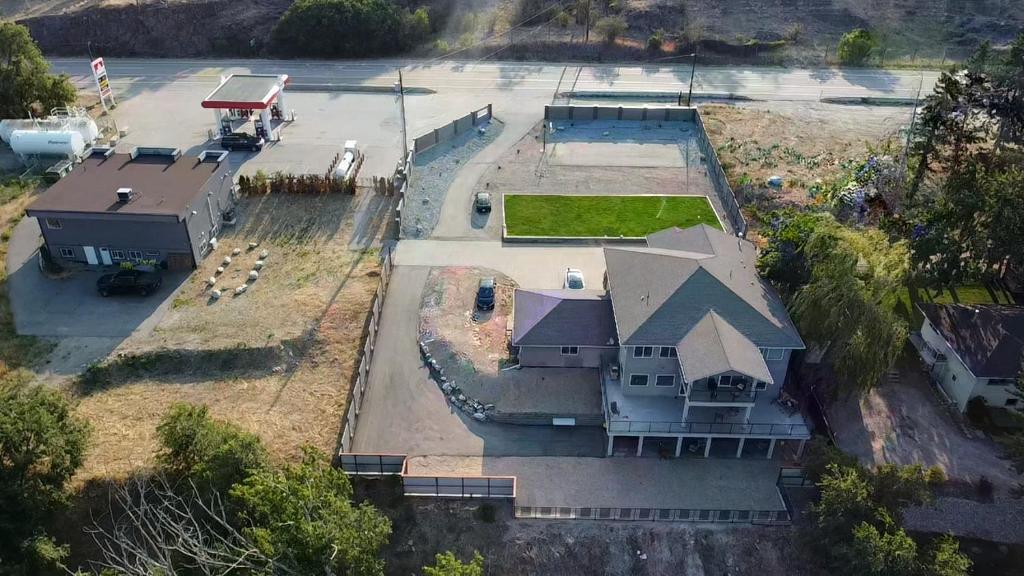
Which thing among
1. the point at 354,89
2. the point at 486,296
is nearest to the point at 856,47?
the point at 354,89

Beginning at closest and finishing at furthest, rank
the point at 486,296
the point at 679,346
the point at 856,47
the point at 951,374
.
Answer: the point at 679,346
the point at 951,374
the point at 486,296
the point at 856,47

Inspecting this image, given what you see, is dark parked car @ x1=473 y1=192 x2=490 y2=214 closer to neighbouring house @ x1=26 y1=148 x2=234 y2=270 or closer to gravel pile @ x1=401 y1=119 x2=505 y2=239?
gravel pile @ x1=401 y1=119 x2=505 y2=239

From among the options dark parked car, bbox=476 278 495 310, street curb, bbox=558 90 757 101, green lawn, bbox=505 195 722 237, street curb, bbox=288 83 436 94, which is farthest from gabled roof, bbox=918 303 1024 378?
street curb, bbox=288 83 436 94

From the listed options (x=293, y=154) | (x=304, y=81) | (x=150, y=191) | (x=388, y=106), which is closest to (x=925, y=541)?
(x=150, y=191)

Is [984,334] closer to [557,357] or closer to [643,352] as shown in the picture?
[643,352]

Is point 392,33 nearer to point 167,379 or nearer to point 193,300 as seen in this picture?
point 193,300

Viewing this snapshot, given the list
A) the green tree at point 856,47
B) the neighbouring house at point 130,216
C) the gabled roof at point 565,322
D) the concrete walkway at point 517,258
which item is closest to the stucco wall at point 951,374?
the gabled roof at point 565,322

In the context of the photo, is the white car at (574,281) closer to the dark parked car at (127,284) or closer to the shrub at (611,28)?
the dark parked car at (127,284)
